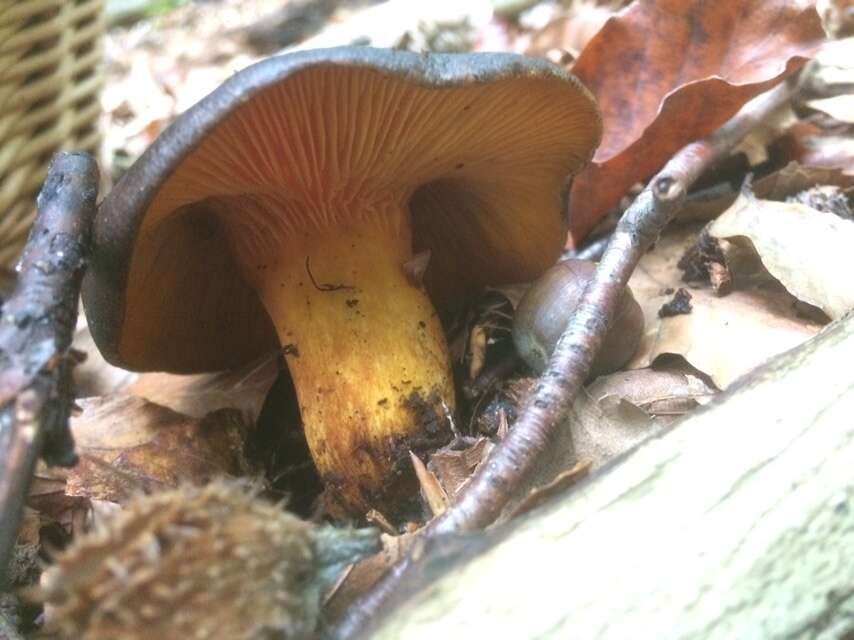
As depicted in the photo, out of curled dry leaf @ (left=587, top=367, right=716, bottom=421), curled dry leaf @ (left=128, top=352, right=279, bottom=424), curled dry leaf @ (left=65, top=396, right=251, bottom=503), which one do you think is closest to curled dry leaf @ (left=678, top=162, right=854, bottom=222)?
curled dry leaf @ (left=587, top=367, right=716, bottom=421)

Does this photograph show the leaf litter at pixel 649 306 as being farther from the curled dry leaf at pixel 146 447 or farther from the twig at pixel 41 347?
the twig at pixel 41 347

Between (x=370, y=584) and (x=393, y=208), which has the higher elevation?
(x=393, y=208)

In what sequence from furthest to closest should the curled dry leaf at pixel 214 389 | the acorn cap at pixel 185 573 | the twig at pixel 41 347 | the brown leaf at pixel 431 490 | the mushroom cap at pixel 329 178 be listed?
1. the curled dry leaf at pixel 214 389
2. the brown leaf at pixel 431 490
3. the mushroom cap at pixel 329 178
4. the twig at pixel 41 347
5. the acorn cap at pixel 185 573

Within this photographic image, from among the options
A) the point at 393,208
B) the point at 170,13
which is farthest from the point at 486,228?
the point at 170,13

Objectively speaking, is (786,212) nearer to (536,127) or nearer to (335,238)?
(536,127)

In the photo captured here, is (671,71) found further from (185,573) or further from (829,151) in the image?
(185,573)

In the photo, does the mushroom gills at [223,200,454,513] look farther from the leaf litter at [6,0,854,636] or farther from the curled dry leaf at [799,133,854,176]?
the curled dry leaf at [799,133,854,176]

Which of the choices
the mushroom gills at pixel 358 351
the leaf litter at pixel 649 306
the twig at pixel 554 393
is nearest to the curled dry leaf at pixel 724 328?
the leaf litter at pixel 649 306
